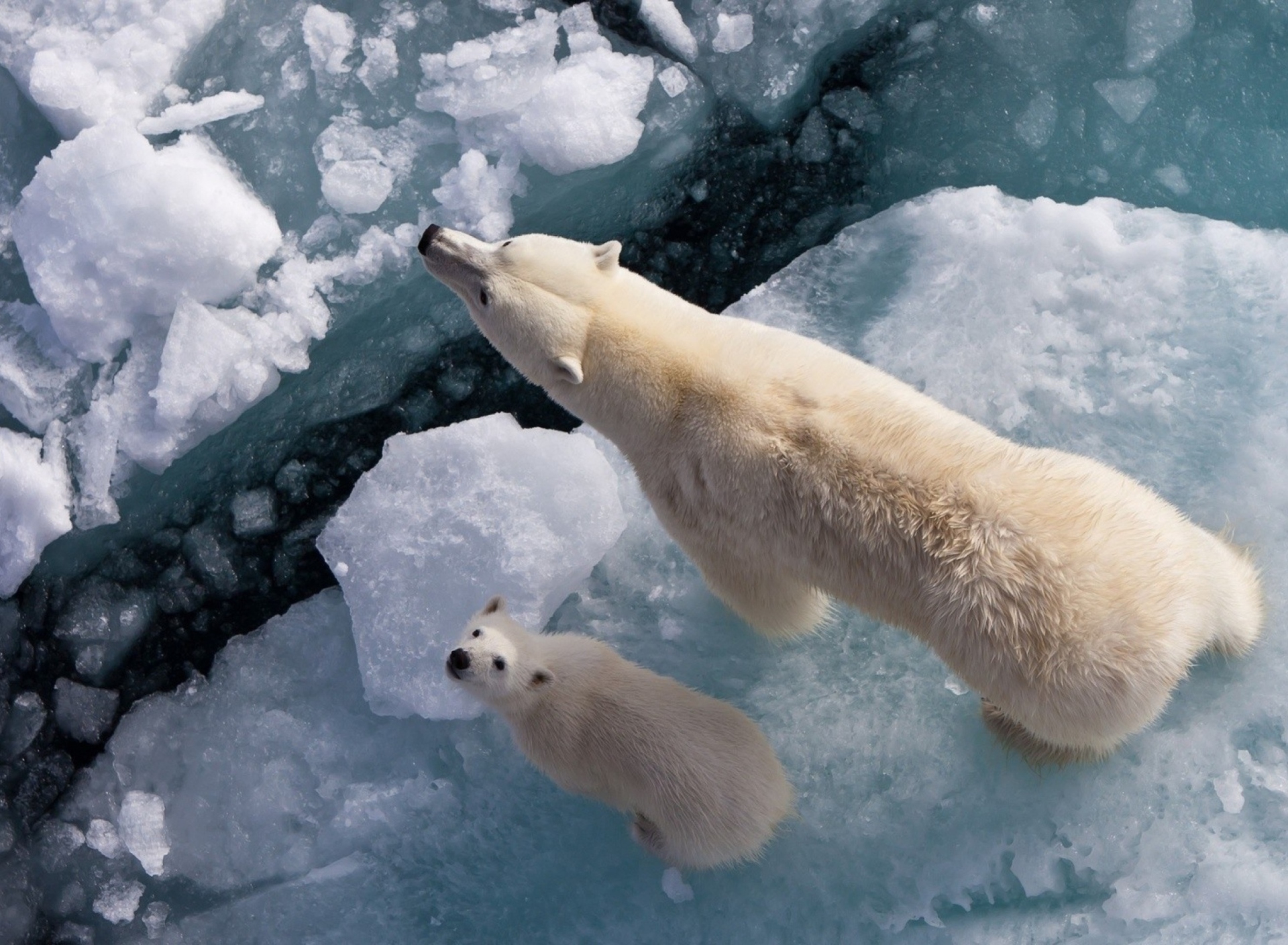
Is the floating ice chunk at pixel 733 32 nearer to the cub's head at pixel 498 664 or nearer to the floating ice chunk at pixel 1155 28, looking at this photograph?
the floating ice chunk at pixel 1155 28

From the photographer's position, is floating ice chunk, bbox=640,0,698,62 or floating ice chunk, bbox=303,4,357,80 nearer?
floating ice chunk, bbox=303,4,357,80

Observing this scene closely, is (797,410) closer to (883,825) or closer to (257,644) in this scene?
(883,825)

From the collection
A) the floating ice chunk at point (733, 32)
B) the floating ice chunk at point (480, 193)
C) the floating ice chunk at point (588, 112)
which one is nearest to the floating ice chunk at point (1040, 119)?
the floating ice chunk at point (733, 32)

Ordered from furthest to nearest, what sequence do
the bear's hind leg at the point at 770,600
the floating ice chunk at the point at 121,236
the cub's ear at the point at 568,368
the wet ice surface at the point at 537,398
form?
the floating ice chunk at the point at 121,236, the wet ice surface at the point at 537,398, the bear's hind leg at the point at 770,600, the cub's ear at the point at 568,368

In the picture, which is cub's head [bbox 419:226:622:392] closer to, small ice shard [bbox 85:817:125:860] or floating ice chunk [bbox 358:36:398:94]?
floating ice chunk [bbox 358:36:398:94]

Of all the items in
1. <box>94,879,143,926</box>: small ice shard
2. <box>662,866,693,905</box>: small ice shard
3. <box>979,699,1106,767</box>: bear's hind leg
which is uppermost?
<box>979,699,1106,767</box>: bear's hind leg

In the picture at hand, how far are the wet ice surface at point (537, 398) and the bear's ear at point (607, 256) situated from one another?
0.81 meters

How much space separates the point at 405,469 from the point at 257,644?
85 centimetres

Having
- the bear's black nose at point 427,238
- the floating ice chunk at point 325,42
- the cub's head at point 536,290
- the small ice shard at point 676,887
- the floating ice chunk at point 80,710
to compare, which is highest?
the floating ice chunk at point 325,42

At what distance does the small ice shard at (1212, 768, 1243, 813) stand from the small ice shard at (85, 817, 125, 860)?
3.39 m

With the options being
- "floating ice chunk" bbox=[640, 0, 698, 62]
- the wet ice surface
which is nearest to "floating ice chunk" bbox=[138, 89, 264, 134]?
the wet ice surface

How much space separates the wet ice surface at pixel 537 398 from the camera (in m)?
3.47

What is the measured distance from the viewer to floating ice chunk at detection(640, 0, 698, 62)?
417 cm

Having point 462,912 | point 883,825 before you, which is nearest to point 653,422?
point 883,825
